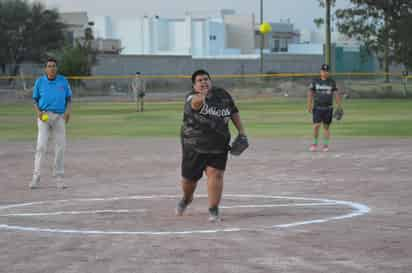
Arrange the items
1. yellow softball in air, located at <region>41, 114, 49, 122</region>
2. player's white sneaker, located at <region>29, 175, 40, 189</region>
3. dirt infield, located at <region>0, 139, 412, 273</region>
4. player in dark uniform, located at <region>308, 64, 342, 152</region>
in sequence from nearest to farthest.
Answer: dirt infield, located at <region>0, 139, 412, 273</region> < yellow softball in air, located at <region>41, 114, 49, 122</region> < player's white sneaker, located at <region>29, 175, 40, 189</region> < player in dark uniform, located at <region>308, 64, 342, 152</region>

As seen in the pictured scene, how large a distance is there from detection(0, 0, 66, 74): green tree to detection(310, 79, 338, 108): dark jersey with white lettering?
58.8 meters

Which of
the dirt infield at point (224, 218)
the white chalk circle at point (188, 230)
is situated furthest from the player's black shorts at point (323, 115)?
the white chalk circle at point (188, 230)

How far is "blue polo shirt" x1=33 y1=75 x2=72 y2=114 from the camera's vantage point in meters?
13.8

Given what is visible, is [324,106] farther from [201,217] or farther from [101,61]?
[101,61]

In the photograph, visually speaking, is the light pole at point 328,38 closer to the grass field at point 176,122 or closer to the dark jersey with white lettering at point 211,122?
the grass field at point 176,122

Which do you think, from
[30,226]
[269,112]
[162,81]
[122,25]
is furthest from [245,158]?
[122,25]

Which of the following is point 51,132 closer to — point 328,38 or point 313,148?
point 313,148

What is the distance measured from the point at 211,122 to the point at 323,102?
10.7 metres

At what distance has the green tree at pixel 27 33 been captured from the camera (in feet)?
255

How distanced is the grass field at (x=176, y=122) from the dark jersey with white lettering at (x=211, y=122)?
1513 cm

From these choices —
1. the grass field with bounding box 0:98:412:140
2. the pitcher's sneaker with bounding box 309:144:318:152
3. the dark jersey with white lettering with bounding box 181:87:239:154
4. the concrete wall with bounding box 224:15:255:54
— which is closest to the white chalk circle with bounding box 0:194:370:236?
the dark jersey with white lettering with bounding box 181:87:239:154

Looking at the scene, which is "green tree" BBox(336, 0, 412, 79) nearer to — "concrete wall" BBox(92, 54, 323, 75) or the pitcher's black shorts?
"concrete wall" BBox(92, 54, 323, 75)

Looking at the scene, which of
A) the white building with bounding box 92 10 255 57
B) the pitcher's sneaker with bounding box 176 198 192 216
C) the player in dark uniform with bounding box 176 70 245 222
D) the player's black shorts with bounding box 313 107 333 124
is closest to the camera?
the player in dark uniform with bounding box 176 70 245 222

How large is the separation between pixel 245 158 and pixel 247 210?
7590 mm
